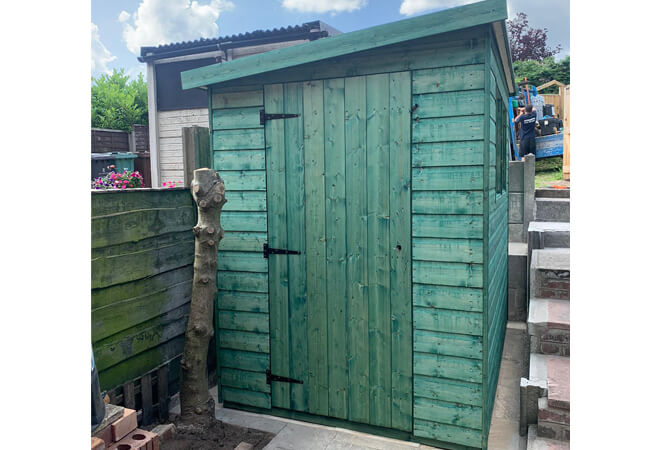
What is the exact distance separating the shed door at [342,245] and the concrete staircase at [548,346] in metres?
0.79

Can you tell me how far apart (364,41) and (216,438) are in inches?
105

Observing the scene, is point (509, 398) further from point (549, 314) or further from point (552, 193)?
point (552, 193)

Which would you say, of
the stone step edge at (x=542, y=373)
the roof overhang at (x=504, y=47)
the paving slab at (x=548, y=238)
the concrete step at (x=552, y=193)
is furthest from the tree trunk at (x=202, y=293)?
the concrete step at (x=552, y=193)

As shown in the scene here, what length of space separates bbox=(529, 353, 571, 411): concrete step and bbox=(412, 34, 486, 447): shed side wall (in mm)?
476

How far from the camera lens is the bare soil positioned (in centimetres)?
319

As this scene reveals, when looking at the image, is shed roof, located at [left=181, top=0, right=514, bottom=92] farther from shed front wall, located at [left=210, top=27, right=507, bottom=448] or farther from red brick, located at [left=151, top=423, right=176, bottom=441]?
red brick, located at [left=151, top=423, right=176, bottom=441]

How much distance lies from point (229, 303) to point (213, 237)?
2.53ft

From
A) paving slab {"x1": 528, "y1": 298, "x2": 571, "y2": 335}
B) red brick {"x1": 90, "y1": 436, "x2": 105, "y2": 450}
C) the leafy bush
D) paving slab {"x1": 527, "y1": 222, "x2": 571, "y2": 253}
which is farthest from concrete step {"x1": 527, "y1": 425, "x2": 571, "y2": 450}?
the leafy bush

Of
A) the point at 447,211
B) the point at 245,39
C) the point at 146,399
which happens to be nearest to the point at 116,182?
the point at 245,39

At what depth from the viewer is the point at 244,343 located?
3801mm

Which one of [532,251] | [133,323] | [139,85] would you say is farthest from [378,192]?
[139,85]

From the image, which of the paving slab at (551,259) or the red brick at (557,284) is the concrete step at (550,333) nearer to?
the red brick at (557,284)
